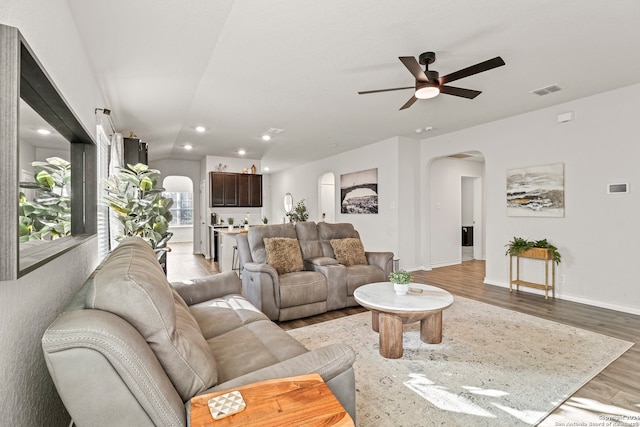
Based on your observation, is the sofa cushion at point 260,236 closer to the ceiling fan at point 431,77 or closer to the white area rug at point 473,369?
the white area rug at point 473,369

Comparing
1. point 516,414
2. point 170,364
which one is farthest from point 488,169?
point 170,364

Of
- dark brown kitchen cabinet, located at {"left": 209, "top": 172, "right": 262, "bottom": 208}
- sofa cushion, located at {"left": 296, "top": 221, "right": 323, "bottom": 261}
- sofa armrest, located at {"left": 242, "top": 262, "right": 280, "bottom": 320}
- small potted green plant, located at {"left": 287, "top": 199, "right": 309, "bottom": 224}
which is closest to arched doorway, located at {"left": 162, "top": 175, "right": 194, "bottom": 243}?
dark brown kitchen cabinet, located at {"left": 209, "top": 172, "right": 262, "bottom": 208}

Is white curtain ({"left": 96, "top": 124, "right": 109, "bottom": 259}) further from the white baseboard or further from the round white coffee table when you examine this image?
the white baseboard

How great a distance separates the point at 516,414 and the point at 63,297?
2.66 metres

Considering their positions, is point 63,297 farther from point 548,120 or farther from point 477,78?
point 548,120

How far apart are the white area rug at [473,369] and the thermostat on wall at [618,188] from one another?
73.6 inches

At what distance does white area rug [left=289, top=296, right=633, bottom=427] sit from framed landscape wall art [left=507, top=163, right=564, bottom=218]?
1.80 metres

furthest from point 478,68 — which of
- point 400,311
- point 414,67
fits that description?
point 400,311

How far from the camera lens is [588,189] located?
394cm

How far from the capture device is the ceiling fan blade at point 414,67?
94.4 inches

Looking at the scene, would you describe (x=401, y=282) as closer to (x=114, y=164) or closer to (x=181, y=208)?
(x=114, y=164)

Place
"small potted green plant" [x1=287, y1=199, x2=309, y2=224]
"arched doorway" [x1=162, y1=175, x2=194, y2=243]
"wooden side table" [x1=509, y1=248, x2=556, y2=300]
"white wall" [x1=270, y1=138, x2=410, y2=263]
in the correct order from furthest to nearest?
1. "arched doorway" [x1=162, y1=175, x2=194, y2=243]
2. "small potted green plant" [x1=287, y1=199, x2=309, y2=224]
3. "white wall" [x1=270, y1=138, x2=410, y2=263]
4. "wooden side table" [x1=509, y1=248, x2=556, y2=300]

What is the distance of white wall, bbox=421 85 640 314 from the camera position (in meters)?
3.63

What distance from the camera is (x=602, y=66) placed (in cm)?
311
